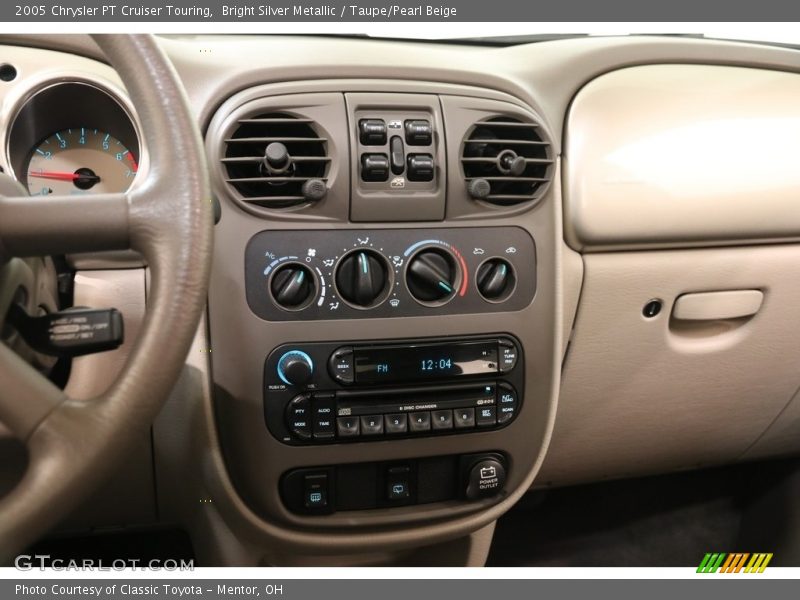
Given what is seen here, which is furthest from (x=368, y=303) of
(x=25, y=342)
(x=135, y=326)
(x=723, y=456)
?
(x=723, y=456)

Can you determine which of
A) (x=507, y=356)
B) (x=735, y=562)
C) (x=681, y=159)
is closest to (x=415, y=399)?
(x=507, y=356)

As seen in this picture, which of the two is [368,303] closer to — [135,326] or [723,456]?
[135,326]

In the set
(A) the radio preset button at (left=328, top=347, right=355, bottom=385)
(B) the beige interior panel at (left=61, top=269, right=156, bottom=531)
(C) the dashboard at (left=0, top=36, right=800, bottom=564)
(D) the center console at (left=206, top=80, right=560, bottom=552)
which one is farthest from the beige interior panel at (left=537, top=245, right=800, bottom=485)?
(B) the beige interior panel at (left=61, top=269, right=156, bottom=531)

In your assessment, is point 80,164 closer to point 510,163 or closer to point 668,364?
point 510,163

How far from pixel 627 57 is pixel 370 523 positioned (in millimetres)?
786

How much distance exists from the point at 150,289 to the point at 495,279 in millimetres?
486

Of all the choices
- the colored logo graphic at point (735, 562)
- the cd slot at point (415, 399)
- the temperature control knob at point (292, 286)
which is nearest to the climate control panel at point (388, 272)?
the temperature control knob at point (292, 286)

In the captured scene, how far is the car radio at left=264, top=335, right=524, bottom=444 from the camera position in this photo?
890mm

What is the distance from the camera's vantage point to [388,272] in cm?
90

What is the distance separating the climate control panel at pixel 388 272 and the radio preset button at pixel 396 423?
13 centimetres

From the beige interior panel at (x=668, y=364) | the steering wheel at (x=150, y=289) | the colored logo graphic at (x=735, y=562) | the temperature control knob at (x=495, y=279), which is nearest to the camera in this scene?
the steering wheel at (x=150, y=289)

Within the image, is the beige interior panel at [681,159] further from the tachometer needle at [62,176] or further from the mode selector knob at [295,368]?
the tachometer needle at [62,176]

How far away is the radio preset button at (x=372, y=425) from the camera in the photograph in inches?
35.7

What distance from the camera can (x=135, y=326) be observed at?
34.5 inches
